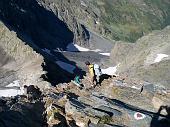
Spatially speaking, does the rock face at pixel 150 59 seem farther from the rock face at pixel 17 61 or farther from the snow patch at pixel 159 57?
the rock face at pixel 17 61

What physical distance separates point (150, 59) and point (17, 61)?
37.0 meters

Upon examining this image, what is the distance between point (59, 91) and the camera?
54.5m

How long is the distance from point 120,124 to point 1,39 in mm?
109435

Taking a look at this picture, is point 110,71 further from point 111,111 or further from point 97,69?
point 111,111

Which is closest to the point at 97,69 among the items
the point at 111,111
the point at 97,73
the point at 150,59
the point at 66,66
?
the point at 97,73

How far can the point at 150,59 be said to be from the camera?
119562mm

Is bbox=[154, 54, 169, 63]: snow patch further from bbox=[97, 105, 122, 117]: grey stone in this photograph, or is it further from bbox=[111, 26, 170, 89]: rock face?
bbox=[97, 105, 122, 117]: grey stone

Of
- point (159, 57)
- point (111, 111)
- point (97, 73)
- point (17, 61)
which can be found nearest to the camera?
point (111, 111)

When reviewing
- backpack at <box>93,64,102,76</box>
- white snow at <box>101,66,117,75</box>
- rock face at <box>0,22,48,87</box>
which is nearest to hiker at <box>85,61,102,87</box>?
backpack at <box>93,64,102,76</box>

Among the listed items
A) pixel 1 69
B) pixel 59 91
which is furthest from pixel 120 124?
pixel 1 69

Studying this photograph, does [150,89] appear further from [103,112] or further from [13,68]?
[13,68]

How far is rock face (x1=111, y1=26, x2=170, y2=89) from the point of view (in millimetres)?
82875

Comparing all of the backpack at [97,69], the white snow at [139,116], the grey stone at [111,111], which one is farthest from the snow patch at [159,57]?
the white snow at [139,116]

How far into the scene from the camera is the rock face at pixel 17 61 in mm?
122562
